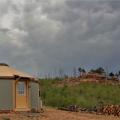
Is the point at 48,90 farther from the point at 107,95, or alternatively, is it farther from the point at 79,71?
the point at 79,71

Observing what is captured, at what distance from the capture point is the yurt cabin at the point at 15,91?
1088 inches

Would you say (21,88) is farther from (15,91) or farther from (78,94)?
(78,94)

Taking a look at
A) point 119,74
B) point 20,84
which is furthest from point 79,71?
point 20,84

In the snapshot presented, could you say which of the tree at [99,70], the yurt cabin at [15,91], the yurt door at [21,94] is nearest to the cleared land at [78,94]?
the yurt cabin at [15,91]

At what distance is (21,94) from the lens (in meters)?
28.3

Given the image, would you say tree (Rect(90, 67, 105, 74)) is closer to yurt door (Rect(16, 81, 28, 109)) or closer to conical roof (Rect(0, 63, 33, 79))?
conical roof (Rect(0, 63, 33, 79))

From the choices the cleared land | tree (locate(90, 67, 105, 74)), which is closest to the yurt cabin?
the cleared land

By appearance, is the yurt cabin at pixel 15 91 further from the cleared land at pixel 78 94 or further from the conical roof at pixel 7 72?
the cleared land at pixel 78 94

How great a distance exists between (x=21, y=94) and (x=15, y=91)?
55 centimetres

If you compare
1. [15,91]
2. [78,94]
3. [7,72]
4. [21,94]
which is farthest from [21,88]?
[78,94]

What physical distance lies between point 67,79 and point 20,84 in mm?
27356

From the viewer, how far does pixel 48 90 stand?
45.8 meters

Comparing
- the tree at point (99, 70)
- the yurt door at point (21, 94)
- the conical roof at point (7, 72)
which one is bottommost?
the yurt door at point (21, 94)

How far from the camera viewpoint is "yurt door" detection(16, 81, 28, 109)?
28036 millimetres
